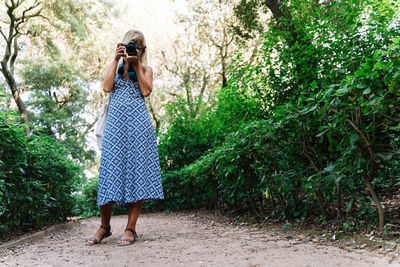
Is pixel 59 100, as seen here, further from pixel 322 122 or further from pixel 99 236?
pixel 322 122

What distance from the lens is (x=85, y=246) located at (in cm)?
325

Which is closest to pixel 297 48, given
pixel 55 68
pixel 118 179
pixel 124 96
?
pixel 124 96

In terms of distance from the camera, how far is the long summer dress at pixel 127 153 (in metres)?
3.31

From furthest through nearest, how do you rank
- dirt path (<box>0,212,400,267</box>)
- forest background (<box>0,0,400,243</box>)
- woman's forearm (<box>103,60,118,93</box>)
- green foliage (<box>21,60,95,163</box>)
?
green foliage (<box>21,60,95,163</box>) < woman's forearm (<box>103,60,118,93</box>) < forest background (<box>0,0,400,243</box>) < dirt path (<box>0,212,400,267</box>)

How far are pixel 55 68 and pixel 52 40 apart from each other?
7.80 ft

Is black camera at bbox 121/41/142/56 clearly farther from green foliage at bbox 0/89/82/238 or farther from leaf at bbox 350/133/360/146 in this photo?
leaf at bbox 350/133/360/146

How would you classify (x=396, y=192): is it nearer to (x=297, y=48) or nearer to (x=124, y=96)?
(x=297, y=48)

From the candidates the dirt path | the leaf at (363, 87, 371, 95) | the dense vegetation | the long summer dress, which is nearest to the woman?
the long summer dress

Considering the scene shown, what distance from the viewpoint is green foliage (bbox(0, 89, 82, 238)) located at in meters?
3.56

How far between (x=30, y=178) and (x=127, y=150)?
1693 mm

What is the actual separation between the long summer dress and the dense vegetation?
1082mm

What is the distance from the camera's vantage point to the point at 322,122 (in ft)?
9.59

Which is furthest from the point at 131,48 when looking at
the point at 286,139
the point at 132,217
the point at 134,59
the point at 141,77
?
the point at 286,139

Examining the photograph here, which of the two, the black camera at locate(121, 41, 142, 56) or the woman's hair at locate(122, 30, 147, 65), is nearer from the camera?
the black camera at locate(121, 41, 142, 56)
